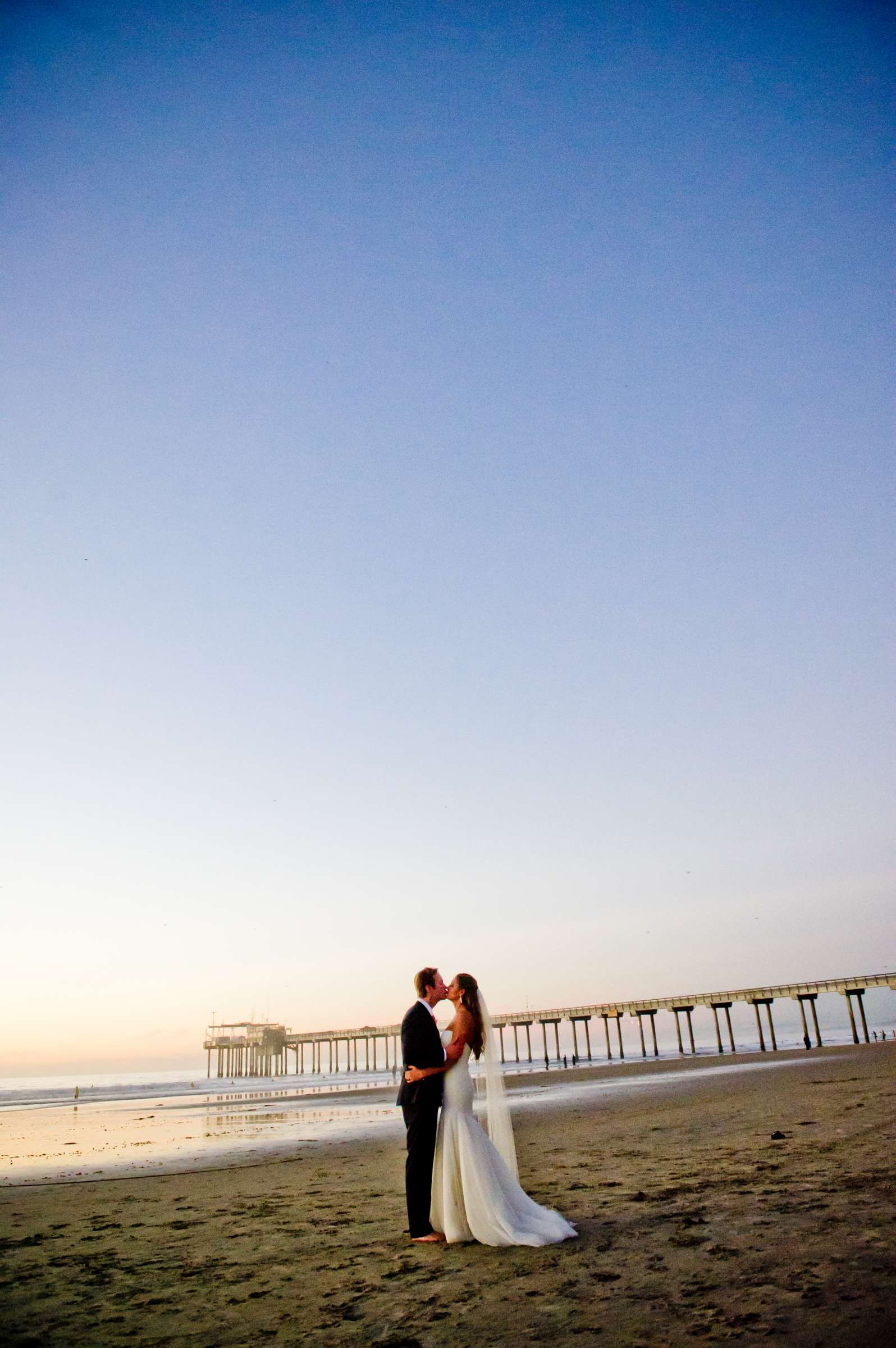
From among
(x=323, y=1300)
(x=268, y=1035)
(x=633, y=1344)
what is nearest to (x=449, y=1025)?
(x=323, y=1300)

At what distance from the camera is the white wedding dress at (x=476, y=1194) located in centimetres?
579

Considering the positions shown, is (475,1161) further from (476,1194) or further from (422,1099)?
(422,1099)

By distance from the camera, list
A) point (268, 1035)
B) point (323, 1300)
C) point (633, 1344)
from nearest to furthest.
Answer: point (633, 1344)
point (323, 1300)
point (268, 1035)

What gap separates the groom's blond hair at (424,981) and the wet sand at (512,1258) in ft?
5.77

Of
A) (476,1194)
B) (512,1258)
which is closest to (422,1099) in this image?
(476,1194)

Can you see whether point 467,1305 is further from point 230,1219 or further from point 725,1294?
point 230,1219

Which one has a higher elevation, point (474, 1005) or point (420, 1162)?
point (474, 1005)

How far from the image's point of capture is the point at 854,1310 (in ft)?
12.3

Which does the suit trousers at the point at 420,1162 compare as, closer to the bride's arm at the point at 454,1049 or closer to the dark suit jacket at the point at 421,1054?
the dark suit jacket at the point at 421,1054

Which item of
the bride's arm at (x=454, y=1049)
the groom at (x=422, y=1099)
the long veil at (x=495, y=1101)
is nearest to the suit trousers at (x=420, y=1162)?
the groom at (x=422, y=1099)

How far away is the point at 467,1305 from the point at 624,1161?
561cm

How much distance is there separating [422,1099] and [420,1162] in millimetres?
450

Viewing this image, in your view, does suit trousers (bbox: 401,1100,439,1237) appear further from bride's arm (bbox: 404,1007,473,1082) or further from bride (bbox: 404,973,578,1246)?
bride's arm (bbox: 404,1007,473,1082)

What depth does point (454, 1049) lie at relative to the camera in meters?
6.50
